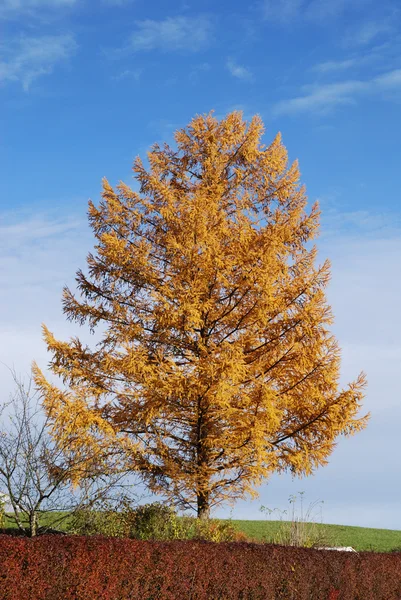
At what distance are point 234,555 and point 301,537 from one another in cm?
684

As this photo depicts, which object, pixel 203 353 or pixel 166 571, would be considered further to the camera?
pixel 203 353

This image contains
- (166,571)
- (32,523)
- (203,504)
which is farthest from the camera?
(203,504)

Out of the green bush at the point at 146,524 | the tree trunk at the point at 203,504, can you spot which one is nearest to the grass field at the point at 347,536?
the tree trunk at the point at 203,504

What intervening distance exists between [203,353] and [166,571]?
7444 millimetres

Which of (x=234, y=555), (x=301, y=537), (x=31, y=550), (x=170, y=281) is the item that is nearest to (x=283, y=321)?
(x=170, y=281)

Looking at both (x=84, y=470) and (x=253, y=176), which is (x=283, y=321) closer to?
(x=253, y=176)

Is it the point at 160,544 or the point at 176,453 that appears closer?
the point at 160,544

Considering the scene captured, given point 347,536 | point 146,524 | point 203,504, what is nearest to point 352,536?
point 347,536

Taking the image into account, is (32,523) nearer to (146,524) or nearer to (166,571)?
(146,524)

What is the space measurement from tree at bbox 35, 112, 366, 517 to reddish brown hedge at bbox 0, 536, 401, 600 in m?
4.31

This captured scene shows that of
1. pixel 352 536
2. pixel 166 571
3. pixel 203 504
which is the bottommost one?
pixel 352 536

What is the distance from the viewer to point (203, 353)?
1427cm

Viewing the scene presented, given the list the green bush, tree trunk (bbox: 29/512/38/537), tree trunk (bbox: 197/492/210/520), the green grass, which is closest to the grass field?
the green grass

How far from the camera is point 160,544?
24.1ft
